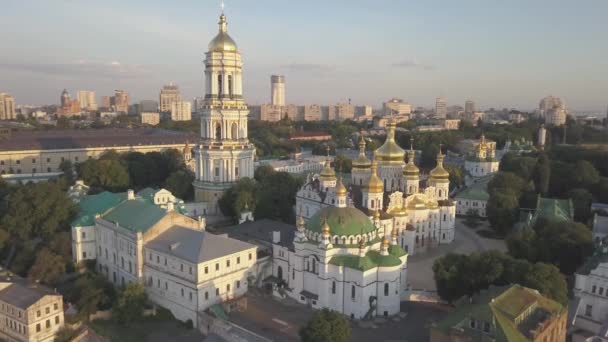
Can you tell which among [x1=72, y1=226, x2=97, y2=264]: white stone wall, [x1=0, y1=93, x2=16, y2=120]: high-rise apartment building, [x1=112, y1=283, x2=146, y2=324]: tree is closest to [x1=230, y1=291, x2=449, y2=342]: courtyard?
[x1=112, y1=283, x2=146, y2=324]: tree

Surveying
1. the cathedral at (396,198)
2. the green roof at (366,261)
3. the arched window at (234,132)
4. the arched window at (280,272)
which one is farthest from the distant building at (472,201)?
the arched window at (280,272)

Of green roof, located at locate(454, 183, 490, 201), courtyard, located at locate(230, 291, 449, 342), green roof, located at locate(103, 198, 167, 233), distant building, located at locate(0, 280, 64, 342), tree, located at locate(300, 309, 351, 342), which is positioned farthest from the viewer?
green roof, located at locate(454, 183, 490, 201)

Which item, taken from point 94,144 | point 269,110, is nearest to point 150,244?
point 94,144

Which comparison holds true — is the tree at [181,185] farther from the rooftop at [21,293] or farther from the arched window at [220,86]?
the rooftop at [21,293]

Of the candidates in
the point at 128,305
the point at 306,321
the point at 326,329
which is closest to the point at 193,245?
the point at 128,305

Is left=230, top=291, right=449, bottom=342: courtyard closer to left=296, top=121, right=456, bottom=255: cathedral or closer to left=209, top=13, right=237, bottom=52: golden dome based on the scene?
left=296, top=121, right=456, bottom=255: cathedral

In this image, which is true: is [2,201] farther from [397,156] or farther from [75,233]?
[397,156]
